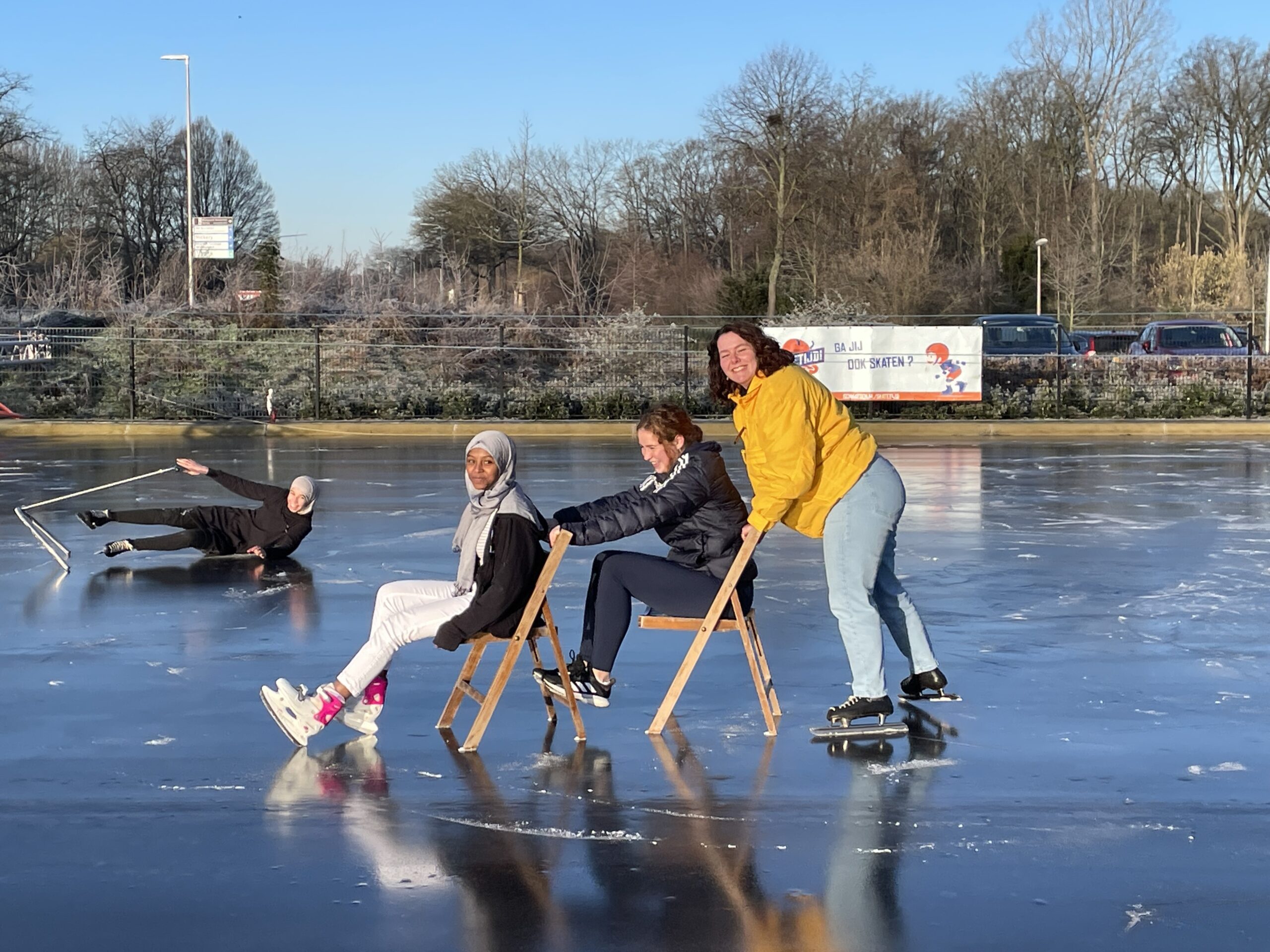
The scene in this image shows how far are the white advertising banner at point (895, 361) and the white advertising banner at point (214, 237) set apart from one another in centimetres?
2014

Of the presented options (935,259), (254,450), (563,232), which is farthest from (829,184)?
(254,450)

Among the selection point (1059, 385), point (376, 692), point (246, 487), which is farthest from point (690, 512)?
point (1059, 385)

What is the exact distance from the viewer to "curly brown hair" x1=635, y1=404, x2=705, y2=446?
265 inches

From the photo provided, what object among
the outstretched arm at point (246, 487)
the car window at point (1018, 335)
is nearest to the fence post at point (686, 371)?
the car window at point (1018, 335)

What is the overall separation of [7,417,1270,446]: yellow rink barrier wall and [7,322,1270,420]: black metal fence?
3.95 feet

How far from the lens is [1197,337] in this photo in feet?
113

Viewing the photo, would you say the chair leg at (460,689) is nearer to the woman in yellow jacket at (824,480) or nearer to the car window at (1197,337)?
the woman in yellow jacket at (824,480)

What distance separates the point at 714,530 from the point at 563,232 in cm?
5328

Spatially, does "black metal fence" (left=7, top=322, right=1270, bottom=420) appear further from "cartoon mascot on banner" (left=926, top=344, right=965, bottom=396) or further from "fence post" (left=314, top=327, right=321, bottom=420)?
"cartoon mascot on banner" (left=926, top=344, right=965, bottom=396)

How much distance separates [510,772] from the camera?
19.3 feet

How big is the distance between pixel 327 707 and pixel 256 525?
5.50m

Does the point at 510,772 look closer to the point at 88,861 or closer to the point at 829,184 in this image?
the point at 88,861

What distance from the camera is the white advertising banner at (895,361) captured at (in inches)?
1115

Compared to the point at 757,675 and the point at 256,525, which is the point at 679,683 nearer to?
the point at 757,675
